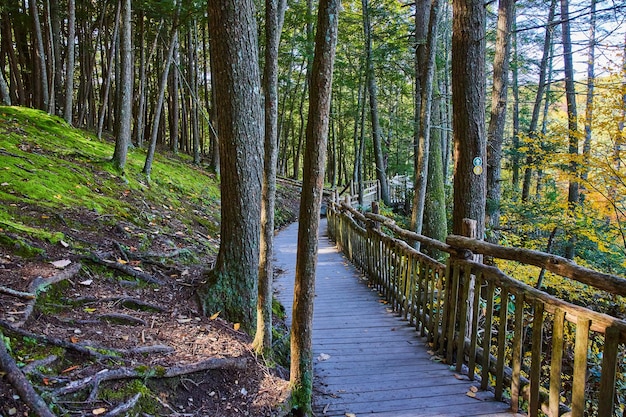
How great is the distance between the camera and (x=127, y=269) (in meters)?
4.98

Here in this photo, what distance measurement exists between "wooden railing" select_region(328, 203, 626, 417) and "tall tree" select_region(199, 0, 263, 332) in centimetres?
231

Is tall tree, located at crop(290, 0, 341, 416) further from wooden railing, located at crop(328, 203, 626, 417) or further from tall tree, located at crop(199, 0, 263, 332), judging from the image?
wooden railing, located at crop(328, 203, 626, 417)

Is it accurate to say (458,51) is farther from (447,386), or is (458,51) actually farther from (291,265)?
(291,265)

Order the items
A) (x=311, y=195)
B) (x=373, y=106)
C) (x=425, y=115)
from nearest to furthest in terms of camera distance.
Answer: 1. (x=311, y=195)
2. (x=425, y=115)
3. (x=373, y=106)

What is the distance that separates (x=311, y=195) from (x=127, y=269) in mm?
2824

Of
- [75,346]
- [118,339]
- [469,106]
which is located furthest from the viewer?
[469,106]

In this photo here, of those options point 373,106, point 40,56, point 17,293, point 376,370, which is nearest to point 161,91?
point 40,56

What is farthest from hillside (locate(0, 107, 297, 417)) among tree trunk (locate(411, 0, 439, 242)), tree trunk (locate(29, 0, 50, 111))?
tree trunk (locate(29, 0, 50, 111))

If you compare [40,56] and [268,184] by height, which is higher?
[40,56]

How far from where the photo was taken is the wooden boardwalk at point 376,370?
393 centimetres

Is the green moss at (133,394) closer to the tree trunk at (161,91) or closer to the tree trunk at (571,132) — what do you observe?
the tree trunk at (161,91)

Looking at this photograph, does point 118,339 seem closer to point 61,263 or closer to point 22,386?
point 22,386

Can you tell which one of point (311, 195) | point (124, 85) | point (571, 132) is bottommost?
point (311, 195)

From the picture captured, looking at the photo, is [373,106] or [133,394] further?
[373,106]
